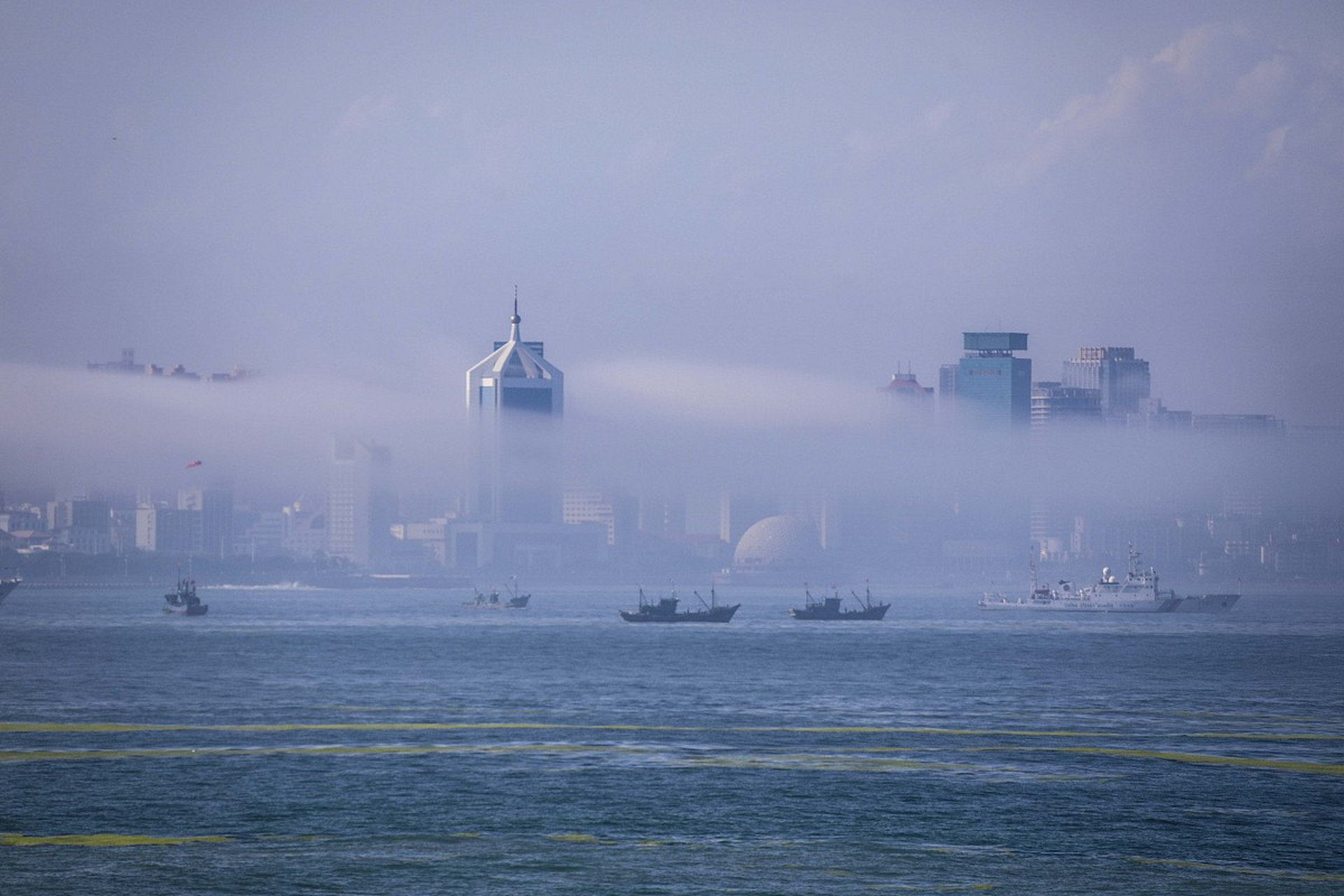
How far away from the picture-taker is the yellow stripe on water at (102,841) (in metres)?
60.2

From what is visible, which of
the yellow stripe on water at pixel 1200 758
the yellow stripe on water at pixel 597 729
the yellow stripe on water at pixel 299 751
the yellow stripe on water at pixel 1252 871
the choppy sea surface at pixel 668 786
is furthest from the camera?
the yellow stripe on water at pixel 597 729

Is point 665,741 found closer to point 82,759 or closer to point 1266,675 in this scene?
point 82,759

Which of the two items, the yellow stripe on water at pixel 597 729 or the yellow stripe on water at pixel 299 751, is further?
the yellow stripe on water at pixel 597 729

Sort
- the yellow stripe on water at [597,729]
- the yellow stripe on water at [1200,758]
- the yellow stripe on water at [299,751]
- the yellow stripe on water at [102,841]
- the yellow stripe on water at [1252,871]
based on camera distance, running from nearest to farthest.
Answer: the yellow stripe on water at [1252,871], the yellow stripe on water at [102,841], the yellow stripe on water at [1200,758], the yellow stripe on water at [299,751], the yellow stripe on water at [597,729]

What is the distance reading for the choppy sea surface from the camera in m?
56.2

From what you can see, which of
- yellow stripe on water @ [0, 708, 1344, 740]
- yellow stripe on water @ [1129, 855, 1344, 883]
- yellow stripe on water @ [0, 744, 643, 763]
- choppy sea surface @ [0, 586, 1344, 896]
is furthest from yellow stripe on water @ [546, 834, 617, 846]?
yellow stripe on water @ [0, 708, 1344, 740]

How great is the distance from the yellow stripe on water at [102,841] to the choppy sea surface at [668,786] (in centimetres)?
28

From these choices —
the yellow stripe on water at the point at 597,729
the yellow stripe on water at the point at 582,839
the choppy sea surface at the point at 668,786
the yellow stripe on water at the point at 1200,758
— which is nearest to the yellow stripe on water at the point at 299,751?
the choppy sea surface at the point at 668,786

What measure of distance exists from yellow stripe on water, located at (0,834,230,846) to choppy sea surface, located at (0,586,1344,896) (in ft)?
0.93

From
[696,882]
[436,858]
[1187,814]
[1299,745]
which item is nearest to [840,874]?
[696,882]

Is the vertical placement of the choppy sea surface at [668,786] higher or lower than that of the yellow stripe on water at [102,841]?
lower

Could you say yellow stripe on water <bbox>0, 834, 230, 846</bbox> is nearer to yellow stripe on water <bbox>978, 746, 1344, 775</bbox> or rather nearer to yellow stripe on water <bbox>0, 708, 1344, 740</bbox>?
yellow stripe on water <bbox>0, 708, 1344, 740</bbox>

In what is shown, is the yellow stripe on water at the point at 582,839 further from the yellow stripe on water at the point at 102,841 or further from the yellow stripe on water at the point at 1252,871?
the yellow stripe on water at the point at 1252,871

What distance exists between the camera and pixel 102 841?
61.0 meters
